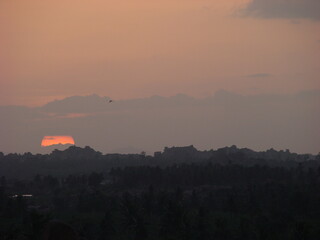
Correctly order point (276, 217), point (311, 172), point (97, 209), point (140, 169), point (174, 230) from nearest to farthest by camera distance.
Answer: point (174, 230) → point (276, 217) → point (97, 209) → point (311, 172) → point (140, 169)

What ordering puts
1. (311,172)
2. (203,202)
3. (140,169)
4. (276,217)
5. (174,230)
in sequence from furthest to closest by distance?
(140,169), (311,172), (203,202), (276,217), (174,230)

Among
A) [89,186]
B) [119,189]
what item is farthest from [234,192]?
[89,186]

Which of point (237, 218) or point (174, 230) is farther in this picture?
point (237, 218)

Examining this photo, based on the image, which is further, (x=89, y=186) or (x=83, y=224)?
(x=89, y=186)

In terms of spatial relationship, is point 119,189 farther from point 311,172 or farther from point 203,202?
point 311,172

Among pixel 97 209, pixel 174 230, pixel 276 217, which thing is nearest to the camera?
pixel 174 230

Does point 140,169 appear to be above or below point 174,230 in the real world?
above

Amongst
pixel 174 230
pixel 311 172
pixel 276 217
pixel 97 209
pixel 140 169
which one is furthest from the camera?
pixel 140 169

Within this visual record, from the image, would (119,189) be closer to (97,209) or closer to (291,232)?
(97,209)

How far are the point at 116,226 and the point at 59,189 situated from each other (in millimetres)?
61034

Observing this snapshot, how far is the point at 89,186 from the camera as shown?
7500 inches

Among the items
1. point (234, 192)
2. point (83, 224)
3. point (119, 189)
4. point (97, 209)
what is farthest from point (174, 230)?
point (119, 189)

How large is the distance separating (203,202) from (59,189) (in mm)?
50243

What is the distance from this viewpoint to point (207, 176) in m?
185
